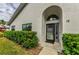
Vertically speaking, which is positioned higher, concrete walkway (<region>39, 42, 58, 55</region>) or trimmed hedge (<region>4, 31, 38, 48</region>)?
trimmed hedge (<region>4, 31, 38, 48</region>)

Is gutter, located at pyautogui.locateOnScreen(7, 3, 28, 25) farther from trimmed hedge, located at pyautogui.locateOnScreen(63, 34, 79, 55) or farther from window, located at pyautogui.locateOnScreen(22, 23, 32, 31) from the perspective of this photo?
trimmed hedge, located at pyautogui.locateOnScreen(63, 34, 79, 55)

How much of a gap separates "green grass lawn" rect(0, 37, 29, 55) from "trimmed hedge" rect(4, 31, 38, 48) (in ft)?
0.48

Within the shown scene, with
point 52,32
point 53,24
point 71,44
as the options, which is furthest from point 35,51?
point 71,44

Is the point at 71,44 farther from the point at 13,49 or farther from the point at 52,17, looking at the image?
the point at 13,49

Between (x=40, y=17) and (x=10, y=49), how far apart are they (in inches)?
55.8

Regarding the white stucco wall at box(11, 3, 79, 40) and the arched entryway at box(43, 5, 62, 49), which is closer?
the white stucco wall at box(11, 3, 79, 40)

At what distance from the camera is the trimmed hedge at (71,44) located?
5.09 m

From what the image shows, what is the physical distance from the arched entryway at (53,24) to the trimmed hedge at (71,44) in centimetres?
19

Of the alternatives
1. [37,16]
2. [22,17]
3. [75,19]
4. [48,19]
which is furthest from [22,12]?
[75,19]

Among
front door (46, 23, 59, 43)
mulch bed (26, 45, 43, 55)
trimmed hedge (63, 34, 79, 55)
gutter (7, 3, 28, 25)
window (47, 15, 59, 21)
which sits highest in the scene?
gutter (7, 3, 28, 25)

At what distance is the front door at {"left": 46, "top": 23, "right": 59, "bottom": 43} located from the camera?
17.5 feet

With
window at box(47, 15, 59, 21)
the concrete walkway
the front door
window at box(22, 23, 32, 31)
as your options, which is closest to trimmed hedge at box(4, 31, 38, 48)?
window at box(22, 23, 32, 31)

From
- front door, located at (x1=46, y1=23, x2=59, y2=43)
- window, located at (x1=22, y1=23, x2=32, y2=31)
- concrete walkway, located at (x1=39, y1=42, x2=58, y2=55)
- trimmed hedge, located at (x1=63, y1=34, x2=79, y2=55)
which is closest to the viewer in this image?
trimmed hedge, located at (x1=63, y1=34, x2=79, y2=55)

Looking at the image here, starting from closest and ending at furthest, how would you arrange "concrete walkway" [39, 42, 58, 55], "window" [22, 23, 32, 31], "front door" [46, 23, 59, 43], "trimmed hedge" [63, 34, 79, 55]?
"trimmed hedge" [63, 34, 79, 55]
"concrete walkway" [39, 42, 58, 55]
"front door" [46, 23, 59, 43]
"window" [22, 23, 32, 31]
